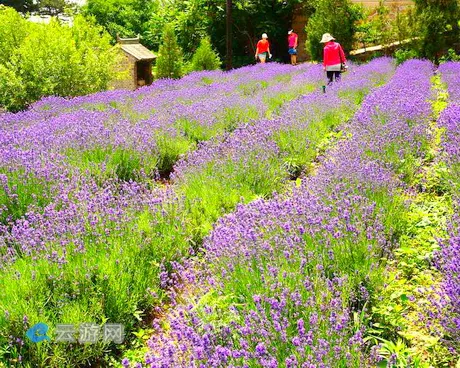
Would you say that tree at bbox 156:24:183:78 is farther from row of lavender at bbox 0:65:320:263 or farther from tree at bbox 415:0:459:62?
row of lavender at bbox 0:65:320:263

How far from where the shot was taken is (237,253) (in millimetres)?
2666

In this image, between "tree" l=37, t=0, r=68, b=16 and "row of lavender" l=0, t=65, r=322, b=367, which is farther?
"tree" l=37, t=0, r=68, b=16

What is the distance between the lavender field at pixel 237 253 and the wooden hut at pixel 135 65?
13.3 metres

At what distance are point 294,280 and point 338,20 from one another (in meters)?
14.7

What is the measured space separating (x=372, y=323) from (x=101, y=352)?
4.64ft

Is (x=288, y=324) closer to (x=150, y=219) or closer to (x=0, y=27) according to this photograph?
(x=150, y=219)

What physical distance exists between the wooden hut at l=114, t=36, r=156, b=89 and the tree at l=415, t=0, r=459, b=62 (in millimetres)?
9697

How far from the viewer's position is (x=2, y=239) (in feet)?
9.68

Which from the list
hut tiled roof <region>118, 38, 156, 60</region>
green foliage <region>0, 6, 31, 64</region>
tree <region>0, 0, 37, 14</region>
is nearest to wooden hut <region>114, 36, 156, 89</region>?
hut tiled roof <region>118, 38, 156, 60</region>

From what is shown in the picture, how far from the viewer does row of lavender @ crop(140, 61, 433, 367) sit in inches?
75.0

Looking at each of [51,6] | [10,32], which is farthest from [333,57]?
[51,6]

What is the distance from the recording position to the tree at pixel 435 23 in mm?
13784

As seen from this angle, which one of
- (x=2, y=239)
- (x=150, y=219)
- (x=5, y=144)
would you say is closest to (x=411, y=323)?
(x=150, y=219)

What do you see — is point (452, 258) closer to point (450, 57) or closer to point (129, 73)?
point (450, 57)
